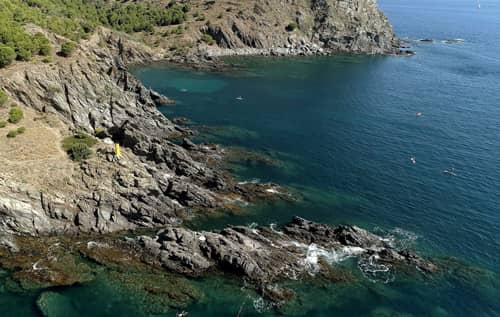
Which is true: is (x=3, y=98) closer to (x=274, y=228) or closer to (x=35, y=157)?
(x=35, y=157)

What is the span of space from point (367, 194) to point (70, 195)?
59596mm

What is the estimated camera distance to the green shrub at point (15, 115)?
76938mm

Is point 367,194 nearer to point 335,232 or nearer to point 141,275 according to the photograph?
point 335,232

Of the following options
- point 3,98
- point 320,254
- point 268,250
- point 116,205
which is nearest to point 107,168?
point 116,205

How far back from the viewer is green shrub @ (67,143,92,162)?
7375 cm

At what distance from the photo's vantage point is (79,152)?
7412 centimetres

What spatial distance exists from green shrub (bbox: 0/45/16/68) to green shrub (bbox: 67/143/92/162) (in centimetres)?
2747

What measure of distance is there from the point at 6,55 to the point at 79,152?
98.7 feet

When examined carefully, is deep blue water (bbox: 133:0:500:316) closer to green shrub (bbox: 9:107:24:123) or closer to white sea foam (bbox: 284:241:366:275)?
white sea foam (bbox: 284:241:366:275)

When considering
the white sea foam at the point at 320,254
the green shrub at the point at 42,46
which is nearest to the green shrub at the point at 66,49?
the green shrub at the point at 42,46

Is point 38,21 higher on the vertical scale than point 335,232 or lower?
higher

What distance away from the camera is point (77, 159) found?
7356 cm

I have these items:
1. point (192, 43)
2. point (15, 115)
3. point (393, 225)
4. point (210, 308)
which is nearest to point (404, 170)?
point (393, 225)

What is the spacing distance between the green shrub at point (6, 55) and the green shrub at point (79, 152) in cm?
2747
